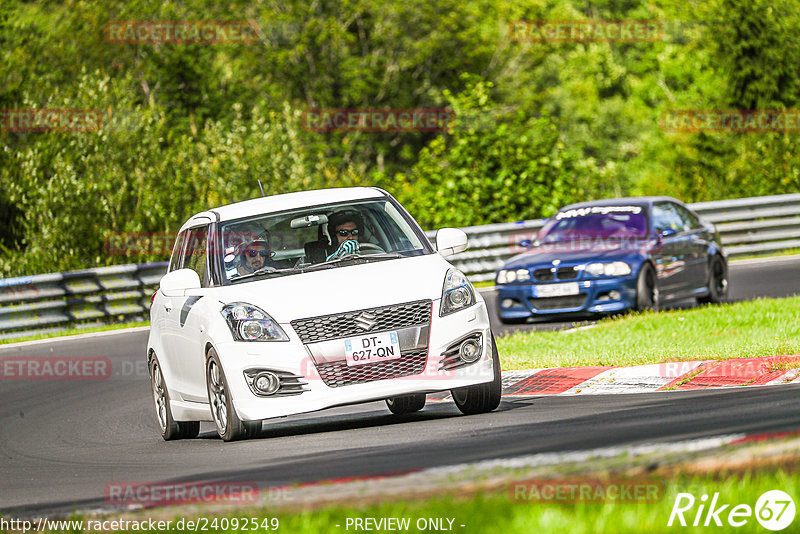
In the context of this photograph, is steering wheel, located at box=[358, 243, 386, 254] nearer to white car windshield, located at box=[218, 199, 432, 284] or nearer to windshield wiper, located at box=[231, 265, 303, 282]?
white car windshield, located at box=[218, 199, 432, 284]

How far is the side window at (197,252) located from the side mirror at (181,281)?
0.18 metres

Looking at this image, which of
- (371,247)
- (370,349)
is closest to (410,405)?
(371,247)

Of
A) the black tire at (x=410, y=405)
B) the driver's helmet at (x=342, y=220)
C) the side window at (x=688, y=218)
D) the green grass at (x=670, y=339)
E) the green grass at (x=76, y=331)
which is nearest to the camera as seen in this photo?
the driver's helmet at (x=342, y=220)

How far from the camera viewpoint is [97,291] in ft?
73.0

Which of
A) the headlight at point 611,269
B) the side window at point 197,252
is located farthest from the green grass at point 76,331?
the side window at point 197,252

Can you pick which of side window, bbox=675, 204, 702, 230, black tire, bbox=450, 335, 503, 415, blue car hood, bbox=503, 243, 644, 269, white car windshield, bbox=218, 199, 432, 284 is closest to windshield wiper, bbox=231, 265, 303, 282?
white car windshield, bbox=218, 199, 432, 284

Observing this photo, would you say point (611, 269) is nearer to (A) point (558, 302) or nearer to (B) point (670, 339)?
(A) point (558, 302)

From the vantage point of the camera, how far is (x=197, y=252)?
10.8 metres

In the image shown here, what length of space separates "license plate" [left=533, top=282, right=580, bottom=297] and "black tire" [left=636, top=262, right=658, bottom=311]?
2.46 ft

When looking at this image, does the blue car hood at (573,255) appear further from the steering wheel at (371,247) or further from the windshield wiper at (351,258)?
the windshield wiper at (351,258)

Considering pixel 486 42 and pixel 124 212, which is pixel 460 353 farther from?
pixel 486 42

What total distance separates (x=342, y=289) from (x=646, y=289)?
27.6ft

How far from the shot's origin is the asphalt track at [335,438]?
735cm

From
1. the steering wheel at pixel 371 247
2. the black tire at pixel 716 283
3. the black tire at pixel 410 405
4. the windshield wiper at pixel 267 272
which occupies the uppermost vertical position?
the steering wheel at pixel 371 247
